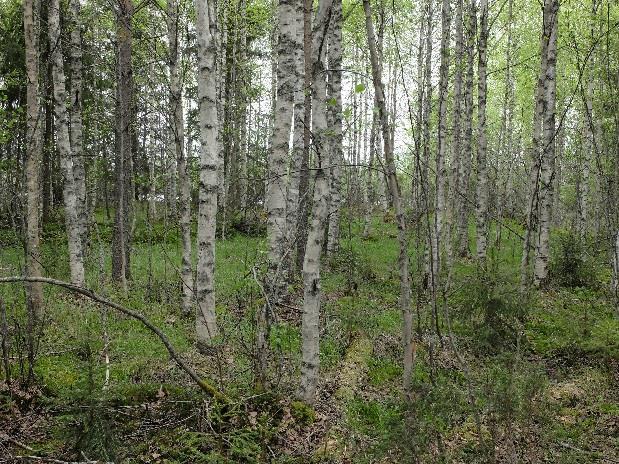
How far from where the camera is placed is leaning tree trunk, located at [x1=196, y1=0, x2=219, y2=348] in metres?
6.94

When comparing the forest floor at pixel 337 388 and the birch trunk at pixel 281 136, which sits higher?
the birch trunk at pixel 281 136

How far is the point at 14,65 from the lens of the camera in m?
17.8

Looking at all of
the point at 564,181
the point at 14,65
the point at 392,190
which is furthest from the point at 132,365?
the point at 564,181

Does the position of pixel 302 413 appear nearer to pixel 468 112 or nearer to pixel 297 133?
pixel 297 133

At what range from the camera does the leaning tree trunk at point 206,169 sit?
6.94m

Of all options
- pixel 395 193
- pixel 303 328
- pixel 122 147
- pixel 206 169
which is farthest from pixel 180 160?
pixel 395 193

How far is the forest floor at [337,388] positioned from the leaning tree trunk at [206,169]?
1.55ft

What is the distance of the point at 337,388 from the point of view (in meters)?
6.07

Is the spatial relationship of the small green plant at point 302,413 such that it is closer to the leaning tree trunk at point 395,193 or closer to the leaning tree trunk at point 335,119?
the leaning tree trunk at point 395,193

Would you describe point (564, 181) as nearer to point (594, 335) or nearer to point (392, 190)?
point (594, 335)

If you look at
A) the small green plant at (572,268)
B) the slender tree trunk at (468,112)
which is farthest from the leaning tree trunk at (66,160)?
the small green plant at (572,268)

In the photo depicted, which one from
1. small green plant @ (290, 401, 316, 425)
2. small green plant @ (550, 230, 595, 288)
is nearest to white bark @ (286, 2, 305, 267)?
small green plant @ (290, 401, 316, 425)

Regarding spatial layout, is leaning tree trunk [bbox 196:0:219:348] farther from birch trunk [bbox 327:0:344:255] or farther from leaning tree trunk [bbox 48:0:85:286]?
leaning tree trunk [bbox 48:0:85:286]

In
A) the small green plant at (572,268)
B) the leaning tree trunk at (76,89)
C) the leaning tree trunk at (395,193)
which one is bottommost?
the small green plant at (572,268)
